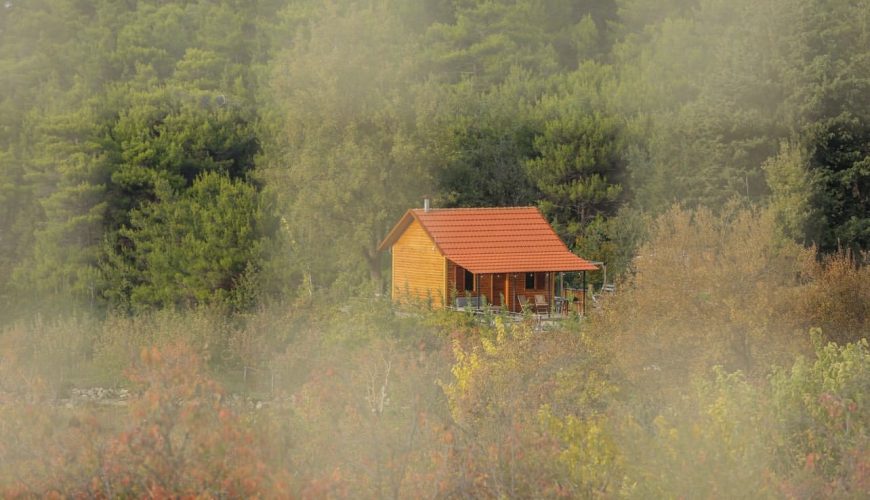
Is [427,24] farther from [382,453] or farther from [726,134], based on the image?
[382,453]

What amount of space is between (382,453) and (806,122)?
21656mm

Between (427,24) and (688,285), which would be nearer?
(688,285)

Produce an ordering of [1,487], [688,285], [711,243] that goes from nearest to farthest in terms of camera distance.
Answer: [1,487] → [688,285] → [711,243]

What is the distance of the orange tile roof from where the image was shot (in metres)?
28.8

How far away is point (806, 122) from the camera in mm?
31578

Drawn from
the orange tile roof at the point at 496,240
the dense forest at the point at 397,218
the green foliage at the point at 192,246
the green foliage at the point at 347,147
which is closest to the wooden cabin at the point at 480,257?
the orange tile roof at the point at 496,240

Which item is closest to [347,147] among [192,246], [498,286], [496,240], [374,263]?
[374,263]

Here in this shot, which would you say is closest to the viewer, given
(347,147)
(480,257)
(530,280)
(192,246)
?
(480,257)

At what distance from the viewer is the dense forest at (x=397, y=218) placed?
39.7 ft

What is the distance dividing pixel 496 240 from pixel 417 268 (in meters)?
1.90

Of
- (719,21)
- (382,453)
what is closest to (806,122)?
(719,21)

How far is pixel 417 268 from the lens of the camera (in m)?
30.2

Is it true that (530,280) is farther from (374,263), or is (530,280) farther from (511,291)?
(374,263)

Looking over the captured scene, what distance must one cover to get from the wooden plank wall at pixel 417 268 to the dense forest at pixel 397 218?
1013mm
